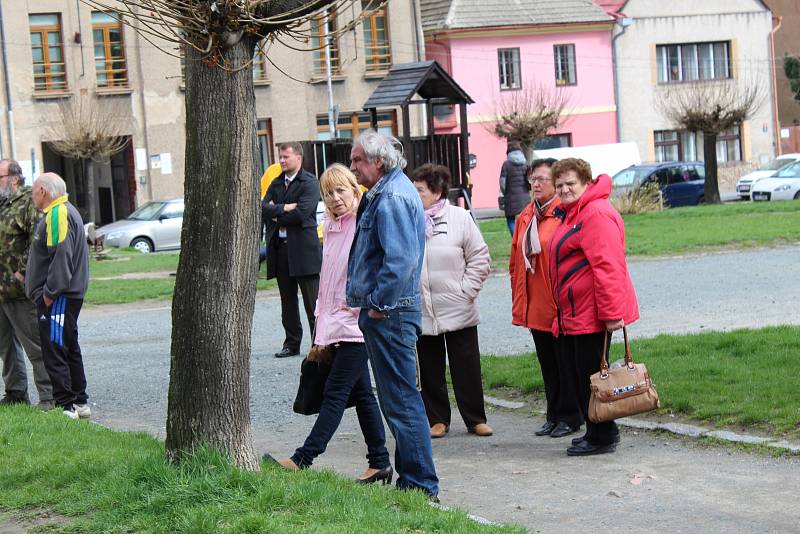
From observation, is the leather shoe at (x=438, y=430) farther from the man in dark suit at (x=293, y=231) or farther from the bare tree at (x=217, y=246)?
the man in dark suit at (x=293, y=231)

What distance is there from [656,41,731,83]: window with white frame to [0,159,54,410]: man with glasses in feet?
148

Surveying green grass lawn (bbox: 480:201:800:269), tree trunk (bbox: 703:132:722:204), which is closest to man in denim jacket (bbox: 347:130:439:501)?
green grass lawn (bbox: 480:201:800:269)

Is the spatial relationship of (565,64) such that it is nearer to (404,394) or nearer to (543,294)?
(543,294)

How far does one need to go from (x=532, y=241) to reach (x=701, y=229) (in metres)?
17.2

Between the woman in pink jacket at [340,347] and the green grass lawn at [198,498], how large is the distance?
0.40 metres

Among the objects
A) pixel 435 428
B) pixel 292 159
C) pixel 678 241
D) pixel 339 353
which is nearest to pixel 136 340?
pixel 292 159

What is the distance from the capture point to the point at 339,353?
7270 mm

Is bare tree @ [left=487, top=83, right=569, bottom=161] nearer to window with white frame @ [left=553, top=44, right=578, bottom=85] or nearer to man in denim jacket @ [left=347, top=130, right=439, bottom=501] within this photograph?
window with white frame @ [left=553, top=44, right=578, bottom=85]

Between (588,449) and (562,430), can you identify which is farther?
(562,430)

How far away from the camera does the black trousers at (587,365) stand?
7.91 metres

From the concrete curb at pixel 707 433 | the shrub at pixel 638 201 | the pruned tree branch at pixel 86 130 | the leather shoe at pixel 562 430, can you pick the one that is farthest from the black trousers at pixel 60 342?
the pruned tree branch at pixel 86 130

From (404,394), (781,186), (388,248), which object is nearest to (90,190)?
(781,186)

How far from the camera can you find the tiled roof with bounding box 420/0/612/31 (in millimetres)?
49062

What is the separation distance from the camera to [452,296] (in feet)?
28.7
